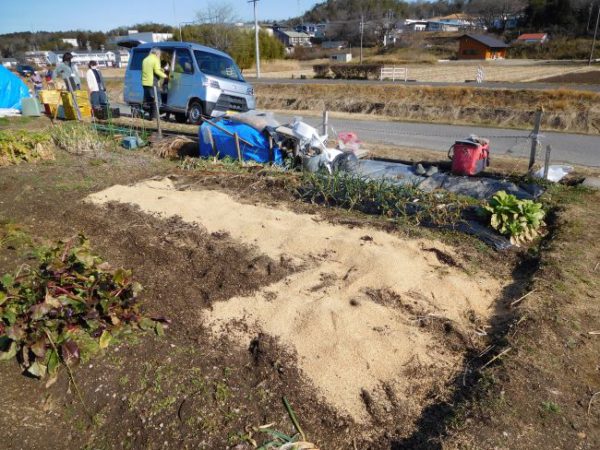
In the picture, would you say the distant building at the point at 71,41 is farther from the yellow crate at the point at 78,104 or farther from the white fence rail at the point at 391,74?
the yellow crate at the point at 78,104

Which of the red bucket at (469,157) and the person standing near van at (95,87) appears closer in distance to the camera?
the red bucket at (469,157)

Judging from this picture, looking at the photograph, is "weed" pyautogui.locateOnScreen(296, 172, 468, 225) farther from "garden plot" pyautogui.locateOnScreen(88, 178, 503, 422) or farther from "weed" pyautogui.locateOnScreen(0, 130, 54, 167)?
"weed" pyautogui.locateOnScreen(0, 130, 54, 167)

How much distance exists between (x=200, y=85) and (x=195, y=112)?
0.73 m

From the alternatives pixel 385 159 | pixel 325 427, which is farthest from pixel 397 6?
pixel 325 427

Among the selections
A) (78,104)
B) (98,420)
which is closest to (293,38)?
(78,104)

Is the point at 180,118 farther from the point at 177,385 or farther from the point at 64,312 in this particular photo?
the point at 177,385

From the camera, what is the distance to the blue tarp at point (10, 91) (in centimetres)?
1336

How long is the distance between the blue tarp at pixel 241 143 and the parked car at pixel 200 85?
3028 millimetres

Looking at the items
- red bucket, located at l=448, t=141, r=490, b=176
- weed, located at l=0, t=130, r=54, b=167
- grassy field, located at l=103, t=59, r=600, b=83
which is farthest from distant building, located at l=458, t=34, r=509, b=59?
weed, located at l=0, t=130, r=54, b=167

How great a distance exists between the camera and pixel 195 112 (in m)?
11.2

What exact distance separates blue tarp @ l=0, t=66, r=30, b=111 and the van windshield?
21.2 ft

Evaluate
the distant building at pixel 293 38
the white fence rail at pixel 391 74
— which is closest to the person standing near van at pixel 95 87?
the white fence rail at pixel 391 74

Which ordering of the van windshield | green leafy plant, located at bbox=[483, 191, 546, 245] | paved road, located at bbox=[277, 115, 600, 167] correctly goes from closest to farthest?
green leafy plant, located at bbox=[483, 191, 546, 245], paved road, located at bbox=[277, 115, 600, 167], the van windshield

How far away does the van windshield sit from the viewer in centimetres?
1106
